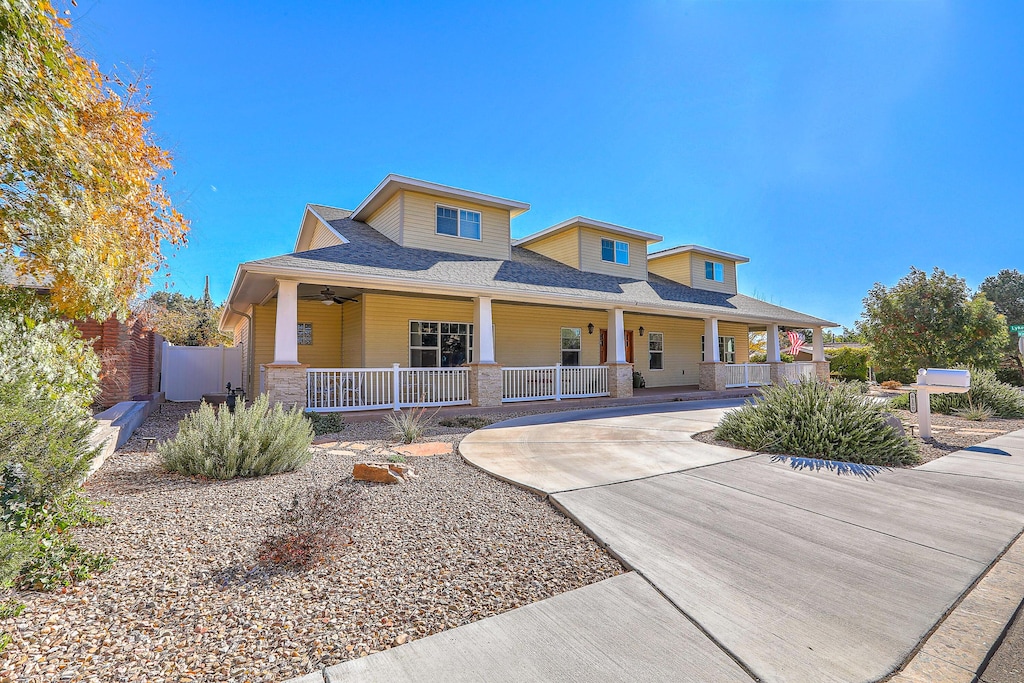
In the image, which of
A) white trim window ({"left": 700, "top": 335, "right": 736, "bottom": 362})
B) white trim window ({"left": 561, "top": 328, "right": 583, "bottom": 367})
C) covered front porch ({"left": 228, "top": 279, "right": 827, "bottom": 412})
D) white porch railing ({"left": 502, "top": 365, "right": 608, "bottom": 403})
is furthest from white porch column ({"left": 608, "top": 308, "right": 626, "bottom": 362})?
white trim window ({"left": 700, "top": 335, "right": 736, "bottom": 362})

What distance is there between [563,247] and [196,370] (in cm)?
1331

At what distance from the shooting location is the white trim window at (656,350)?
17.8m

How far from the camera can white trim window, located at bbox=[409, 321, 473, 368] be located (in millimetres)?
12773

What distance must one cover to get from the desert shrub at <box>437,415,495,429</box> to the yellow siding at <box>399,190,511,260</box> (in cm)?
563

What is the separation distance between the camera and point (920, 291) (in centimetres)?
1723

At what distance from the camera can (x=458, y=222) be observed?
13.4 m

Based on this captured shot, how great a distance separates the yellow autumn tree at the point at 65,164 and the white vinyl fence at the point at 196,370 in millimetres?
9762

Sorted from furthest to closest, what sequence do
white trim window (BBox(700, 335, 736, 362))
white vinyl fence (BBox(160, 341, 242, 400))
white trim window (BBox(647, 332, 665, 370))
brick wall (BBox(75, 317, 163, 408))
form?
white trim window (BBox(700, 335, 736, 362)), white trim window (BBox(647, 332, 665, 370)), white vinyl fence (BBox(160, 341, 242, 400)), brick wall (BBox(75, 317, 163, 408))

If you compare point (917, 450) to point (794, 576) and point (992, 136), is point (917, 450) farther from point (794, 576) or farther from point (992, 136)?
point (992, 136)

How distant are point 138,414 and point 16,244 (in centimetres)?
498

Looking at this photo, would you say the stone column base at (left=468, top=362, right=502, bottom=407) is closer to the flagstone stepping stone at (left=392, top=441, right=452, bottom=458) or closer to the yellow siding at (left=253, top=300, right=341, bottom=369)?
the flagstone stepping stone at (left=392, top=441, right=452, bottom=458)

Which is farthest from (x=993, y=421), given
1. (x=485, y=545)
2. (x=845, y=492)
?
(x=485, y=545)

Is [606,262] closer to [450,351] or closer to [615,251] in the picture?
[615,251]

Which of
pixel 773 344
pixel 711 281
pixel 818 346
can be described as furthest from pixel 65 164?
pixel 818 346
